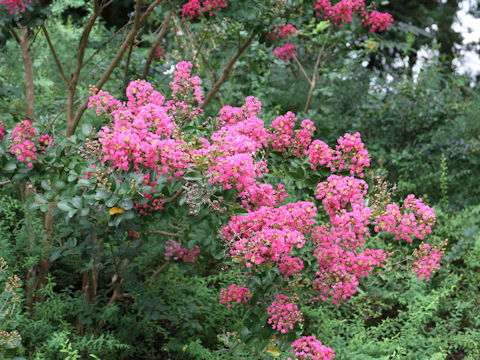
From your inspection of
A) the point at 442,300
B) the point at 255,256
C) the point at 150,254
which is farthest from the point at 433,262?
the point at 150,254

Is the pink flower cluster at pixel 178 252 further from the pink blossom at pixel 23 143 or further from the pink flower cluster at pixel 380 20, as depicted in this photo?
the pink flower cluster at pixel 380 20

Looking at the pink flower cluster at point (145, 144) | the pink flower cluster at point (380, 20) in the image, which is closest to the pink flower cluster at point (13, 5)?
the pink flower cluster at point (145, 144)

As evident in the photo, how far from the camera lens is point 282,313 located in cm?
191

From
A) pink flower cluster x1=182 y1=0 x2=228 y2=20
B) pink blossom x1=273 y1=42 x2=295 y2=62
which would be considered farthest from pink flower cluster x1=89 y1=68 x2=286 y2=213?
pink blossom x1=273 y1=42 x2=295 y2=62

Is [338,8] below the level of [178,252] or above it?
above

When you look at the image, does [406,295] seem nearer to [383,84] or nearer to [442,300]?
[442,300]

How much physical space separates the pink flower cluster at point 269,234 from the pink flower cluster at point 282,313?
0.12m

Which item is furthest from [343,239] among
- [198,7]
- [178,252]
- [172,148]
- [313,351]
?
[198,7]

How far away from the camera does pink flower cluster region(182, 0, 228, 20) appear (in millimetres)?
2545

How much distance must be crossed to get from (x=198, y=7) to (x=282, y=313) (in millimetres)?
1644

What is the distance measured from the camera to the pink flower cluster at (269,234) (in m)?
1.74

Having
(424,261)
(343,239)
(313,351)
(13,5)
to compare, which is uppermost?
(13,5)

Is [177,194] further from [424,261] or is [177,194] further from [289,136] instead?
[424,261]

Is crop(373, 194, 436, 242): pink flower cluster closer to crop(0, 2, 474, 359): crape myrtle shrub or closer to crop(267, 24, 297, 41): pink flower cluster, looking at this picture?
crop(0, 2, 474, 359): crape myrtle shrub
